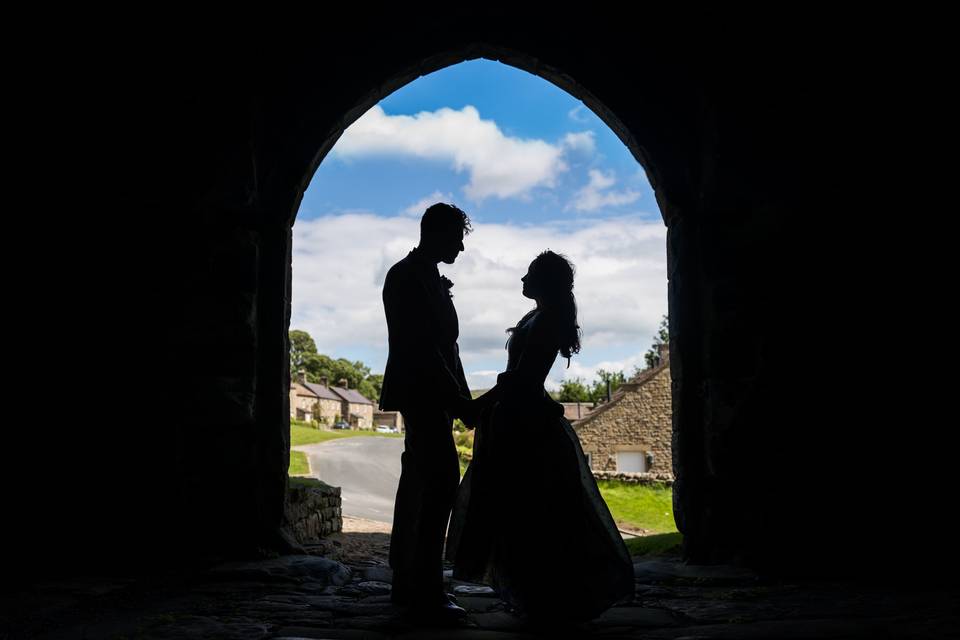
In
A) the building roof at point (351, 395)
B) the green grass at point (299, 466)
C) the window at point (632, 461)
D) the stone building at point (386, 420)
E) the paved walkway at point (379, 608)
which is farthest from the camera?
the stone building at point (386, 420)

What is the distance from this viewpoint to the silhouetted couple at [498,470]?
3287 millimetres

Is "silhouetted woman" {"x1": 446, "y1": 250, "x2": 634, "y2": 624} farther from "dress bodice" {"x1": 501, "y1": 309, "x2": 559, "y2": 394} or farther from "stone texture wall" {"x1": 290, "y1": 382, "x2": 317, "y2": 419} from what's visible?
"stone texture wall" {"x1": 290, "y1": 382, "x2": 317, "y2": 419}

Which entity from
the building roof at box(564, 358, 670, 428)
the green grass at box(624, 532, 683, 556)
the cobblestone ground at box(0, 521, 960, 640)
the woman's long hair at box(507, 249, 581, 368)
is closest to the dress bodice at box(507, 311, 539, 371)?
the woman's long hair at box(507, 249, 581, 368)

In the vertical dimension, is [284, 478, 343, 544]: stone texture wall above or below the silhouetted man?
below

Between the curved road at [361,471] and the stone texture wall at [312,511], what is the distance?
8057 millimetres

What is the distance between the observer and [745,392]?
479cm

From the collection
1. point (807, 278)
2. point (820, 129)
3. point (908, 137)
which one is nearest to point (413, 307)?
point (807, 278)

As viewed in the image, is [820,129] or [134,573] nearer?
[134,573]

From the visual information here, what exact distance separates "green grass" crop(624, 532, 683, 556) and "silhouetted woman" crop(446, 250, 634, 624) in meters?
2.47

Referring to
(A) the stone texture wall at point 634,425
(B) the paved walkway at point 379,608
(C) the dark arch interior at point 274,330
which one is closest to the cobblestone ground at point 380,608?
(B) the paved walkway at point 379,608

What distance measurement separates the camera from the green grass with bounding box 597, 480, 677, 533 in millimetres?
19848

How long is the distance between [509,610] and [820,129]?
11.1 ft

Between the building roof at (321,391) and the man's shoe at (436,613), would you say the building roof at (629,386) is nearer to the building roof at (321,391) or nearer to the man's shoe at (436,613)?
the man's shoe at (436,613)

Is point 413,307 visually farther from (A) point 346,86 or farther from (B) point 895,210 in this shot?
(B) point 895,210
